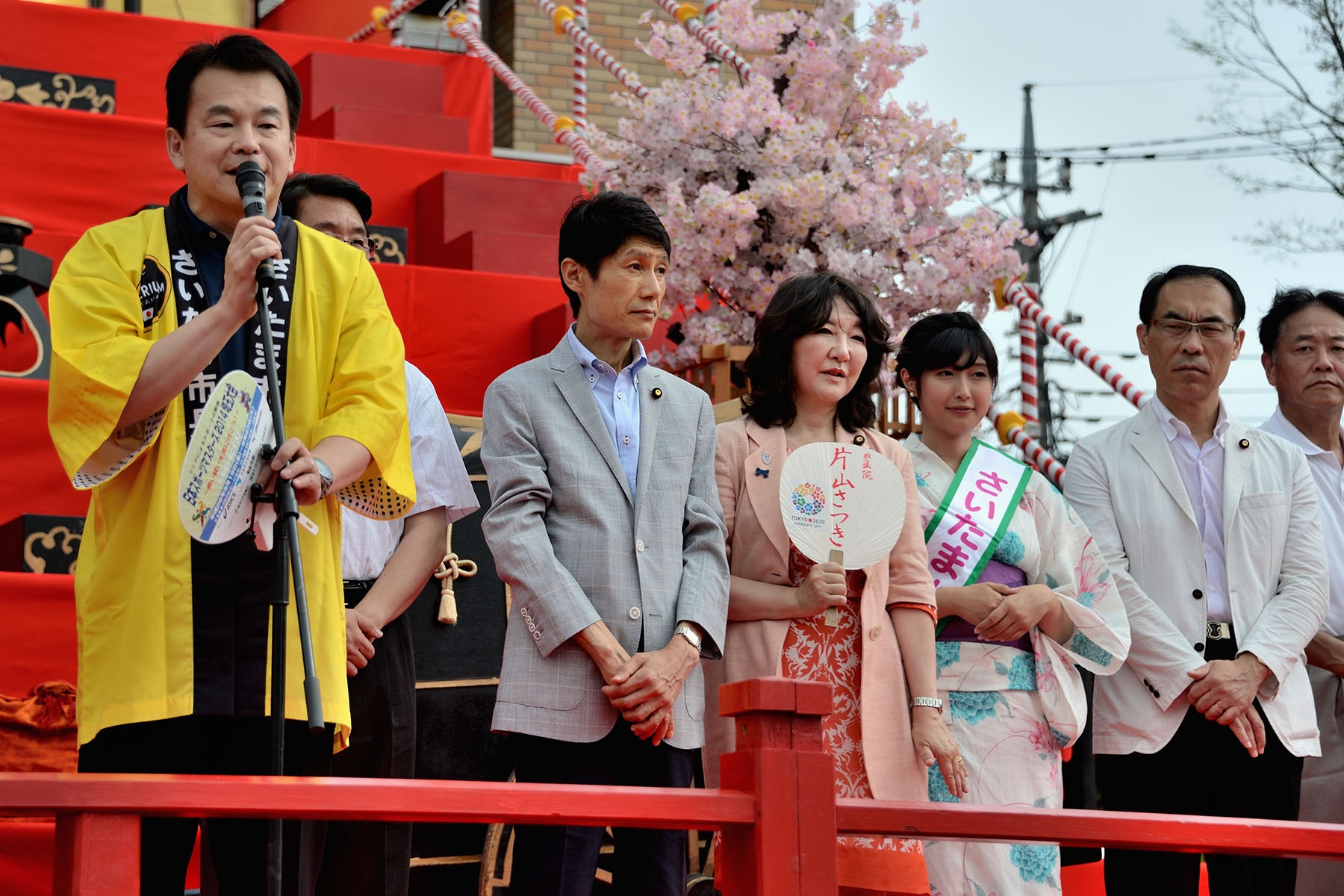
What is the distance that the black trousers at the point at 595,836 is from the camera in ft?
7.23

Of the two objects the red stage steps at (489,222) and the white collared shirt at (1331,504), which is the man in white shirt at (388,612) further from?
the red stage steps at (489,222)

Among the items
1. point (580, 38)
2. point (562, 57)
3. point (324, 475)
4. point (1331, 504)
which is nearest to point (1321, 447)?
point (1331, 504)

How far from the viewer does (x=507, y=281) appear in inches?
212

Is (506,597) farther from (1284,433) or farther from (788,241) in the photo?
(1284,433)

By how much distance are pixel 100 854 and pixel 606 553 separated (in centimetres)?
101

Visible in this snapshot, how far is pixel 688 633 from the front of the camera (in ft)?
7.75

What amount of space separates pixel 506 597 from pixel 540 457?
4.02ft

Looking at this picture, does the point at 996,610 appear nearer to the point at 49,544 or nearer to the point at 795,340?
the point at 795,340

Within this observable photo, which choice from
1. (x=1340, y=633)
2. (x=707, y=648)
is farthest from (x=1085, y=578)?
(x=707, y=648)

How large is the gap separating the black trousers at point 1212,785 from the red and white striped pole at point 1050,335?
1.67 meters

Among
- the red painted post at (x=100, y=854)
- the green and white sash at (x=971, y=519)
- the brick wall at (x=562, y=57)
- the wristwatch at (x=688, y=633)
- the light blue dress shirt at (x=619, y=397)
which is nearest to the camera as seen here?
the red painted post at (x=100, y=854)

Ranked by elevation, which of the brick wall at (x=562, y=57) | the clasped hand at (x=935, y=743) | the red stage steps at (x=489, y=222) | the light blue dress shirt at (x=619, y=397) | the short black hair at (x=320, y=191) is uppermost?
the brick wall at (x=562, y=57)

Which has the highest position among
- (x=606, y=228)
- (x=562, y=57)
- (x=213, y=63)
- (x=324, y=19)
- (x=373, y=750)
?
(x=324, y=19)

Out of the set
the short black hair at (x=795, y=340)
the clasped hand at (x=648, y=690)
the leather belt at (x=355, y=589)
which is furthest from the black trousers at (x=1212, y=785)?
the leather belt at (x=355, y=589)
